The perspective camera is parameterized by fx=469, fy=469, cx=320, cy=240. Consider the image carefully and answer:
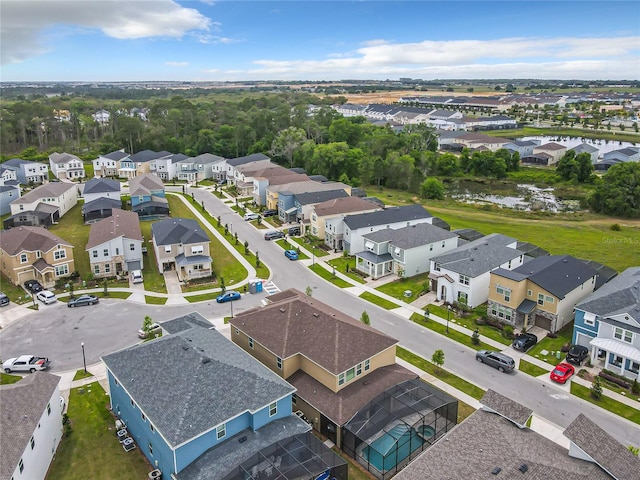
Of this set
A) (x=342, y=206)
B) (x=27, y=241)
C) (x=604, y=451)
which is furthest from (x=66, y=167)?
(x=604, y=451)

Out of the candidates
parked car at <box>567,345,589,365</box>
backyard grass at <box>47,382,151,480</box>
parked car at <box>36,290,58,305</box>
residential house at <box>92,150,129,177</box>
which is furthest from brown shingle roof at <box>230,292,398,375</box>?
residential house at <box>92,150,129,177</box>

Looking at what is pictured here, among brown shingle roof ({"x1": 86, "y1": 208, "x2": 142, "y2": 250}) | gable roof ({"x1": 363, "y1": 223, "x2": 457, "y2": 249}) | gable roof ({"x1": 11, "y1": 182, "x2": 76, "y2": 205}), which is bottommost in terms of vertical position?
gable roof ({"x1": 363, "y1": 223, "x2": 457, "y2": 249})

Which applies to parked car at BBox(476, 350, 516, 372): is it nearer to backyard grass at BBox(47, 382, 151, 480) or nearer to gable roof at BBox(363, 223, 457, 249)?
gable roof at BBox(363, 223, 457, 249)

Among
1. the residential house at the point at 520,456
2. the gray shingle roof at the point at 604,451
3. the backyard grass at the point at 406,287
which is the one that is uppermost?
the gray shingle roof at the point at 604,451

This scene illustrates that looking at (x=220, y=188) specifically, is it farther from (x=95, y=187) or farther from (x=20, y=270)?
(x=20, y=270)

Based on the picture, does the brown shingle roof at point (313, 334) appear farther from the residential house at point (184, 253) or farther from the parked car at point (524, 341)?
the residential house at point (184, 253)

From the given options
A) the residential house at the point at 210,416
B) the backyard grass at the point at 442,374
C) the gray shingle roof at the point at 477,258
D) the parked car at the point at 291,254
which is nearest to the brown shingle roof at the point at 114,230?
the parked car at the point at 291,254

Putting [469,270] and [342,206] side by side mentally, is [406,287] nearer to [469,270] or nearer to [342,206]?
[469,270]
